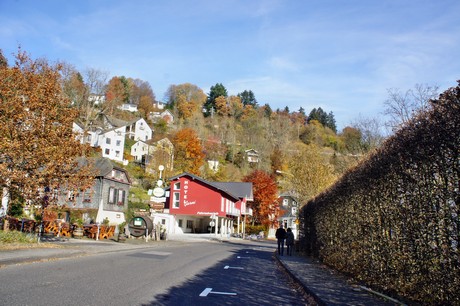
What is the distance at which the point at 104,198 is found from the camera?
41344 millimetres

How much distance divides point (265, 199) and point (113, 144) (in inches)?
1151

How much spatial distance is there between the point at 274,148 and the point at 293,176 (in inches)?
2348

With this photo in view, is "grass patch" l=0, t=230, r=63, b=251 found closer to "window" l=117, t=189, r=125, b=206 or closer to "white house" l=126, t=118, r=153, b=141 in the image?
"window" l=117, t=189, r=125, b=206

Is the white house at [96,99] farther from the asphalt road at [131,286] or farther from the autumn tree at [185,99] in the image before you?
the asphalt road at [131,286]

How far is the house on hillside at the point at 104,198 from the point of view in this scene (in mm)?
40062

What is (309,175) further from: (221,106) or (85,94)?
(221,106)

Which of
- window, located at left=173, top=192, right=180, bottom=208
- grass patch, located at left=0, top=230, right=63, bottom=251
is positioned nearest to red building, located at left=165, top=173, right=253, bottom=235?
window, located at left=173, top=192, right=180, bottom=208

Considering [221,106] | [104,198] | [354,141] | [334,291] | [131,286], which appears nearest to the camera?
[131,286]

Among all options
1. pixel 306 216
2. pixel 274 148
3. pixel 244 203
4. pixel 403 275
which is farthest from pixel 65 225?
pixel 274 148

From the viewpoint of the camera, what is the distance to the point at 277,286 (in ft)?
37.7

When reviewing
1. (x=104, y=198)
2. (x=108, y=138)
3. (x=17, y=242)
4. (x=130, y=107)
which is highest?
(x=130, y=107)

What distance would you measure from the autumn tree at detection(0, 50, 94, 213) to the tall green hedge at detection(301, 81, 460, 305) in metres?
13.3

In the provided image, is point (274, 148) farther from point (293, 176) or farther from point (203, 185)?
point (293, 176)

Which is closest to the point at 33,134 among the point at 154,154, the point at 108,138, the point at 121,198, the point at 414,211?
the point at 414,211
